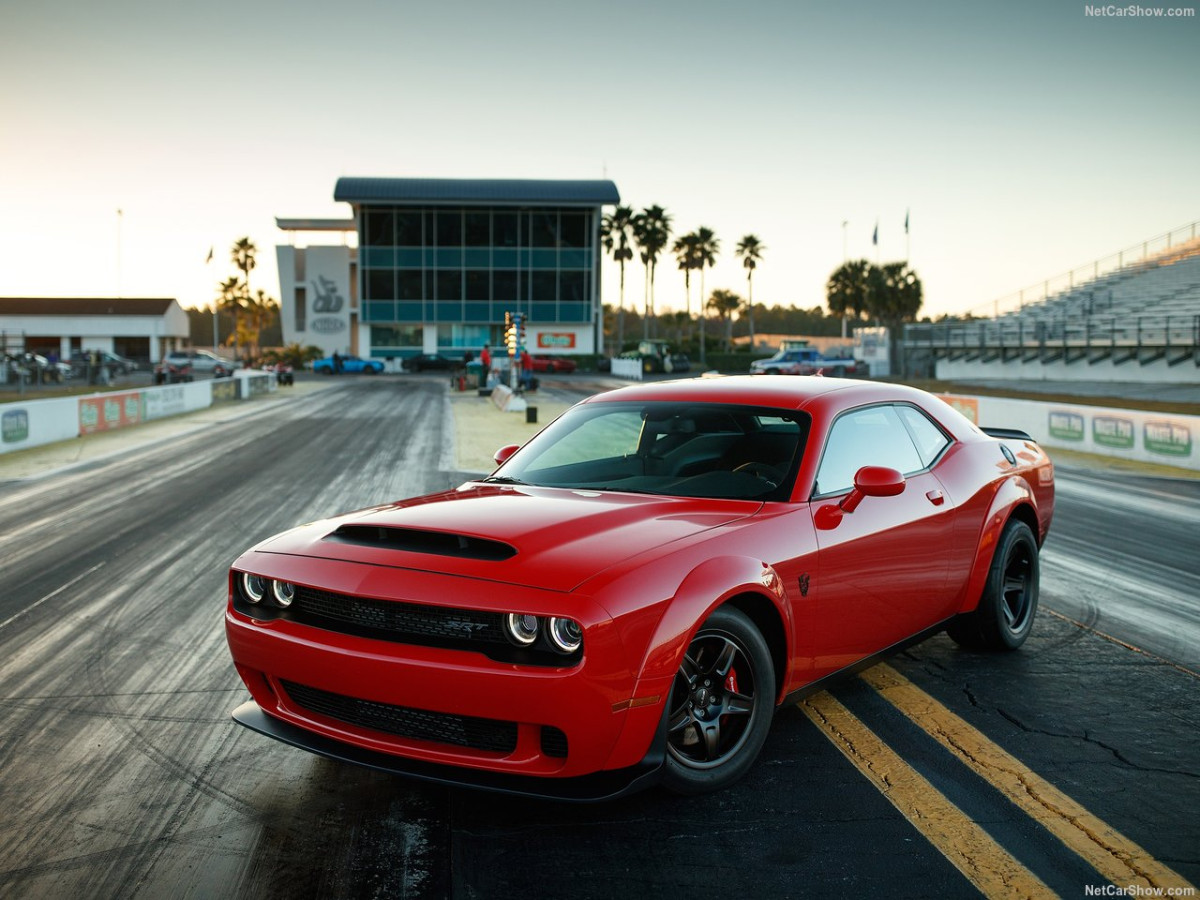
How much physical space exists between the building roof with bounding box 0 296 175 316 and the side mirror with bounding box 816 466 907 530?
3666 inches

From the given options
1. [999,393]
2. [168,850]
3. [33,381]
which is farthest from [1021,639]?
[33,381]

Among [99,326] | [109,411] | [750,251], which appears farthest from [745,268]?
[109,411]

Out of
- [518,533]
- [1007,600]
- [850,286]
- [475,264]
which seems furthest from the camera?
[850,286]

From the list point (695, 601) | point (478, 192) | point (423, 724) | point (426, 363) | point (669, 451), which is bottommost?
point (423, 724)

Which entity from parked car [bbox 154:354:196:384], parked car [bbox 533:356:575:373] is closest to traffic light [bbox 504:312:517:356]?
parked car [bbox 154:354:196:384]

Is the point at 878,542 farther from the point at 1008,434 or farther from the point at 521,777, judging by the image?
the point at 1008,434

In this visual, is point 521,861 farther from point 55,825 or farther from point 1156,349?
point 1156,349

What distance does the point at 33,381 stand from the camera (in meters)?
42.8

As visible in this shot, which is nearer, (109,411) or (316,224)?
(109,411)

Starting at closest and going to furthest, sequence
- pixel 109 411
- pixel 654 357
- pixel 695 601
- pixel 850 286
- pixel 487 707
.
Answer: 1. pixel 487 707
2. pixel 695 601
3. pixel 109 411
4. pixel 654 357
5. pixel 850 286

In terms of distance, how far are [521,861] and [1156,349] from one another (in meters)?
40.3

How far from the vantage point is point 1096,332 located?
40906 mm

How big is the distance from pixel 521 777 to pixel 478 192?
7612cm

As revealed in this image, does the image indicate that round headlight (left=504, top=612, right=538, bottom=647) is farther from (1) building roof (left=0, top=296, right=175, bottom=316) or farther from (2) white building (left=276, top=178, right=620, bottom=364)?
(1) building roof (left=0, top=296, right=175, bottom=316)
